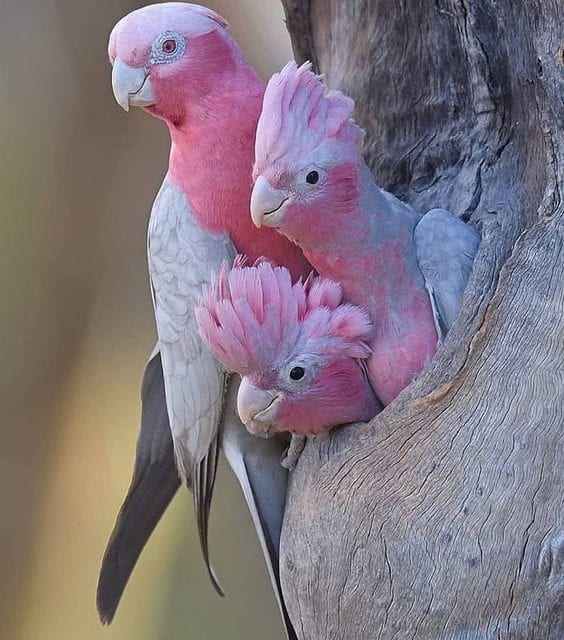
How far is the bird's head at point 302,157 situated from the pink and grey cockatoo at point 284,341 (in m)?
0.04

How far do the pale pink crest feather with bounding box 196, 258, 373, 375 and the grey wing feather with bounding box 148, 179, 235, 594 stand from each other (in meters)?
0.06

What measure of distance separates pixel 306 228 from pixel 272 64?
58cm

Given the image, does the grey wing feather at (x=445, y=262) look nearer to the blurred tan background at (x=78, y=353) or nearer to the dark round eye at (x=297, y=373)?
the dark round eye at (x=297, y=373)

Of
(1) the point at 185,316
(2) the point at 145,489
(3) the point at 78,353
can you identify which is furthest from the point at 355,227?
(3) the point at 78,353

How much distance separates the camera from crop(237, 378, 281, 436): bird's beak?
553 millimetres

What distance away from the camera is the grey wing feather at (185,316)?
0.62 m

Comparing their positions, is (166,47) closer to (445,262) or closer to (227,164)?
(227,164)

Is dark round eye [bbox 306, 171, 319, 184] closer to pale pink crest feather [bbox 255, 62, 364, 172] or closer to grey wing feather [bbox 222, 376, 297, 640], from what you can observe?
pale pink crest feather [bbox 255, 62, 364, 172]

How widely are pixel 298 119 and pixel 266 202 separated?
0.06m

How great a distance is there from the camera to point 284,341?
0.55 metres

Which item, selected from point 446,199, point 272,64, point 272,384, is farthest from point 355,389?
point 272,64

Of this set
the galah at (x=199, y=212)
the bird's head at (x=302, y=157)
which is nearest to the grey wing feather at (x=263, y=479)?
the galah at (x=199, y=212)

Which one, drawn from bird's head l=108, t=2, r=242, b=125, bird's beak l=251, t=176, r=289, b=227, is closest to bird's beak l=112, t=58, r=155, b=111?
bird's head l=108, t=2, r=242, b=125

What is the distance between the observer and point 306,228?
1.77 ft
